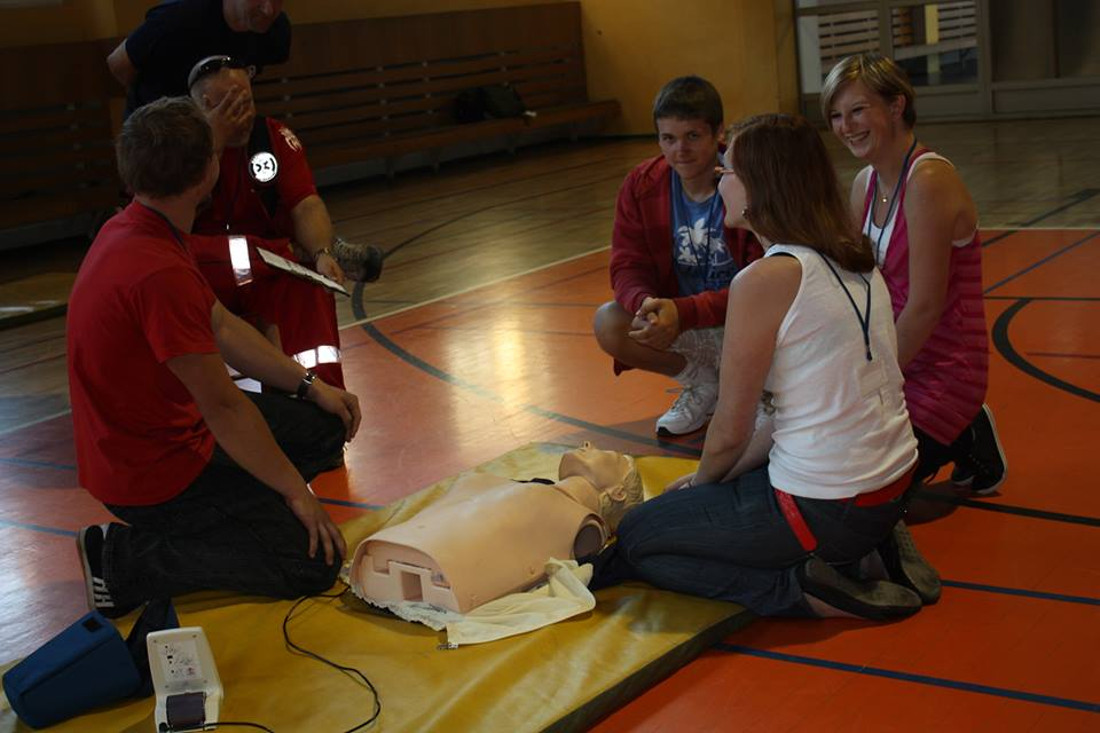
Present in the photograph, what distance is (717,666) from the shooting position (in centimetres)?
244

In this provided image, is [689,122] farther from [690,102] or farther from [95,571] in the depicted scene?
[95,571]

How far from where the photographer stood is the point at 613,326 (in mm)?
3875

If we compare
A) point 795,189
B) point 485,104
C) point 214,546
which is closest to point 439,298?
point 214,546

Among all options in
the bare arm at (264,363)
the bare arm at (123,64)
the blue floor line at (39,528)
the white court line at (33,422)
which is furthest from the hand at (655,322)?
the white court line at (33,422)

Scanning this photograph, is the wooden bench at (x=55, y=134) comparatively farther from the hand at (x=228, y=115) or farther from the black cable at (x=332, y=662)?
the black cable at (x=332, y=662)

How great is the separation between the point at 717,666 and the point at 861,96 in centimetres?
137

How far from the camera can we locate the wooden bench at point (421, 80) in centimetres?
1130

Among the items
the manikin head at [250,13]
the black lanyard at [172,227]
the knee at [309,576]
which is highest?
the manikin head at [250,13]

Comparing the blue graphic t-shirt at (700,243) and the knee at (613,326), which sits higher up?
the blue graphic t-shirt at (700,243)

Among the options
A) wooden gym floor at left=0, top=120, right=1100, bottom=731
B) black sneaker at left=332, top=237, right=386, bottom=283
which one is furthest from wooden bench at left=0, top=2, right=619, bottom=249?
black sneaker at left=332, top=237, right=386, bottom=283

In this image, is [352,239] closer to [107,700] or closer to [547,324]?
[547,324]

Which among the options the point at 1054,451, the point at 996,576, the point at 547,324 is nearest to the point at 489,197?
the point at 547,324

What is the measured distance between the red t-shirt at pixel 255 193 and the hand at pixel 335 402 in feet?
3.05

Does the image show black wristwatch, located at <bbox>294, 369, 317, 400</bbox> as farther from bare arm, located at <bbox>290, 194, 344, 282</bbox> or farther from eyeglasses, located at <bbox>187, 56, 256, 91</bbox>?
eyeglasses, located at <bbox>187, 56, 256, 91</bbox>
